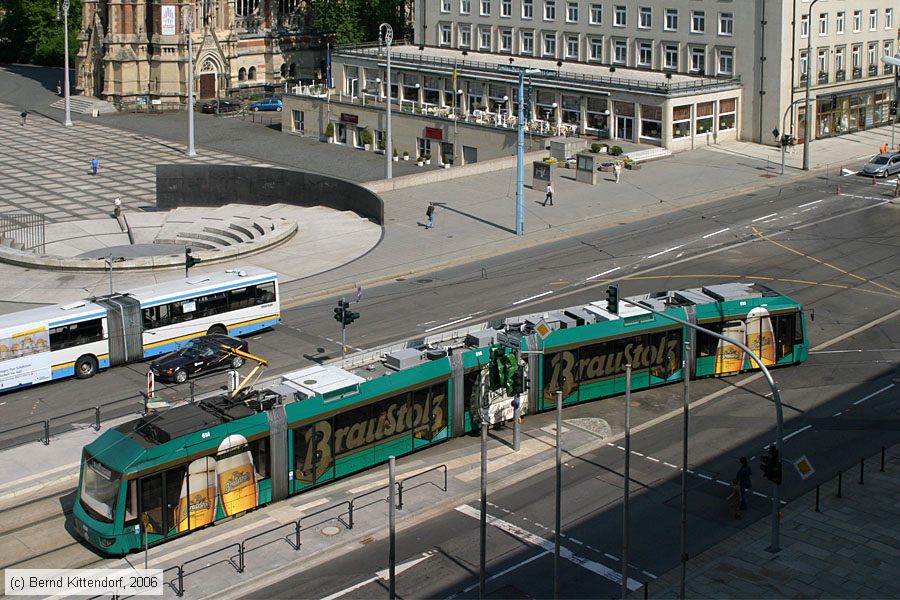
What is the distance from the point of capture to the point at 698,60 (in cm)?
9175

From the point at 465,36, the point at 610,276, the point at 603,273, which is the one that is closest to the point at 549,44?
the point at 465,36

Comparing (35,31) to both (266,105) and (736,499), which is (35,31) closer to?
(266,105)

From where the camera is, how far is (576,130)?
91188 mm

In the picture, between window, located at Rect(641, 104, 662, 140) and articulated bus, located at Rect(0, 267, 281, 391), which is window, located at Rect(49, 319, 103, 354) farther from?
window, located at Rect(641, 104, 662, 140)

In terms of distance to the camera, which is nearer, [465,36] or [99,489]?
[99,489]

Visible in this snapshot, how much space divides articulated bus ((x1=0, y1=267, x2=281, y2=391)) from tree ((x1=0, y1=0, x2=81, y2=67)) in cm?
10282

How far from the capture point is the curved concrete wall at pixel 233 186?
74938mm

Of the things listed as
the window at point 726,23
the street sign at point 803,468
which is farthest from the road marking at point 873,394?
the window at point 726,23

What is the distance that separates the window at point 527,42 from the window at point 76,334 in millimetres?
64436

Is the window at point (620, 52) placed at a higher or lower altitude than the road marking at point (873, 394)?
higher

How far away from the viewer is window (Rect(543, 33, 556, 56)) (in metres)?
102

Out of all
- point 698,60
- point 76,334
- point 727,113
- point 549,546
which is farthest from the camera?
point 698,60

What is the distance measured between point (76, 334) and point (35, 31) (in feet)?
369

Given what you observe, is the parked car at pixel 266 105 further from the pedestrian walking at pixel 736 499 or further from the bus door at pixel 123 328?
the pedestrian walking at pixel 736 499
